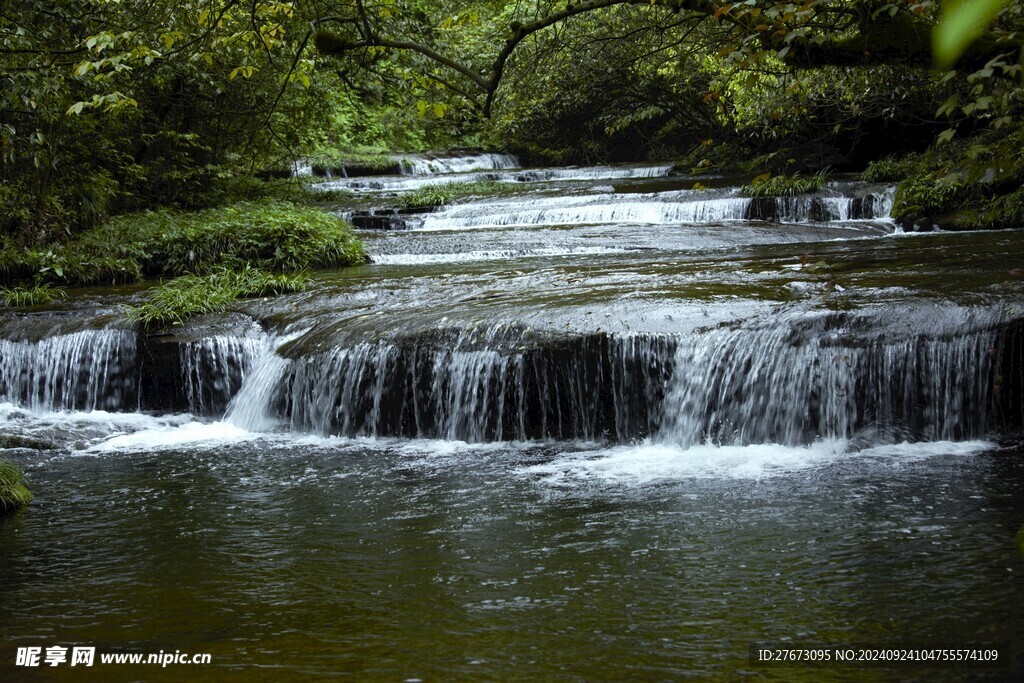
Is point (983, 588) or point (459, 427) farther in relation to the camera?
point (459, 427)

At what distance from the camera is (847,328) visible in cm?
730

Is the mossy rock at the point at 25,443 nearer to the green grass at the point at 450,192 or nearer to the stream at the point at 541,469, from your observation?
the stream at the point at 541,469

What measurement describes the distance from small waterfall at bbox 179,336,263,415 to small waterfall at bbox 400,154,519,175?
62.0 feet

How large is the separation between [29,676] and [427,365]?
478cm

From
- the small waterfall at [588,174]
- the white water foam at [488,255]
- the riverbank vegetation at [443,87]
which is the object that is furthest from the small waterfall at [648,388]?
the small waterfall at [588,174]

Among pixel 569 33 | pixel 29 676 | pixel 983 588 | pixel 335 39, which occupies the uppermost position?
pixel 569 33

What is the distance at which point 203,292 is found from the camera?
11.0 meters

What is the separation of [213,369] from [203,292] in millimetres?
1778

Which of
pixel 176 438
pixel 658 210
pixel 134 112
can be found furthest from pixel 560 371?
pixel 134 112

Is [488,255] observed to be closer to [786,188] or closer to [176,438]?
[786,188]

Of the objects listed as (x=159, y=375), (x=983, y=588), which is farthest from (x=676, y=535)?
(x=159, y=375)

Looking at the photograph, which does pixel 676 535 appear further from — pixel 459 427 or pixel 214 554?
pixel 459 427

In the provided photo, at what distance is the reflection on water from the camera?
3795 millimetres

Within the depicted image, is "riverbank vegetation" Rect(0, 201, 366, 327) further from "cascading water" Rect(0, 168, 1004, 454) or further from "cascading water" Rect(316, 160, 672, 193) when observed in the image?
"cascading water" Rect(316, 160, 672, 193)
